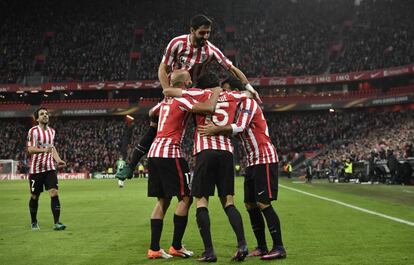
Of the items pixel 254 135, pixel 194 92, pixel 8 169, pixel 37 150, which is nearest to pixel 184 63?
pixel 194 92

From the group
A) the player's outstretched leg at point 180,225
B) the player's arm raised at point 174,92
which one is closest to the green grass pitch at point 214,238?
the player's outstretched leg at point 180,225

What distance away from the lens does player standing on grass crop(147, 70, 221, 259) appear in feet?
20.8

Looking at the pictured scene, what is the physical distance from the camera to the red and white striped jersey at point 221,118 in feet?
20.3

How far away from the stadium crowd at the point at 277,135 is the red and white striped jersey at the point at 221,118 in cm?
3760

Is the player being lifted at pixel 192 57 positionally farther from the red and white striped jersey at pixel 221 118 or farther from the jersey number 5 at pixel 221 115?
the jersey number 5 at pixel 221 115

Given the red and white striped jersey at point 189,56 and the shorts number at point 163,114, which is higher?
the red and white striped jersey at point 189,56

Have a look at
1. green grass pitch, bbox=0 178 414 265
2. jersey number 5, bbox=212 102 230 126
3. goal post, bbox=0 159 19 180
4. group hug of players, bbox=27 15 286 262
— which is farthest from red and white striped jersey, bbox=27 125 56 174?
goal post, bbox=0 159 19 180

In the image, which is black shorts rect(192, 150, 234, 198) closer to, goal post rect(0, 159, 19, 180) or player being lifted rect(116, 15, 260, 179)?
player being lifted rect(116, 15, 260, 179)

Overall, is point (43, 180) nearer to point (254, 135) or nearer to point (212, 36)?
point (254, 135)

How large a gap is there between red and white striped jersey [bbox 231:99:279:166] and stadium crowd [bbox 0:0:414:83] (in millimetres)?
48649

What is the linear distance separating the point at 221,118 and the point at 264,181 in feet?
3.11

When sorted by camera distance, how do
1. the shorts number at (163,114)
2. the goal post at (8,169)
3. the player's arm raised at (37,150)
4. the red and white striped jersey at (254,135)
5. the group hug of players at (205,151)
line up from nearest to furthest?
the group hug of players at (205,151) → the red and white striped jersey at (254,135) → the shorts number at (163,114) → the player's arm raised at (37,150) → the goal post at (8,169)

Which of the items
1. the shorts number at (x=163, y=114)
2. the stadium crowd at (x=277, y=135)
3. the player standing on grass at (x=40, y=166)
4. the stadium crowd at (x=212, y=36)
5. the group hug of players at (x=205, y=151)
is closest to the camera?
the group hug of players at (x=205, y=151)

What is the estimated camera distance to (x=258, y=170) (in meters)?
6.34
